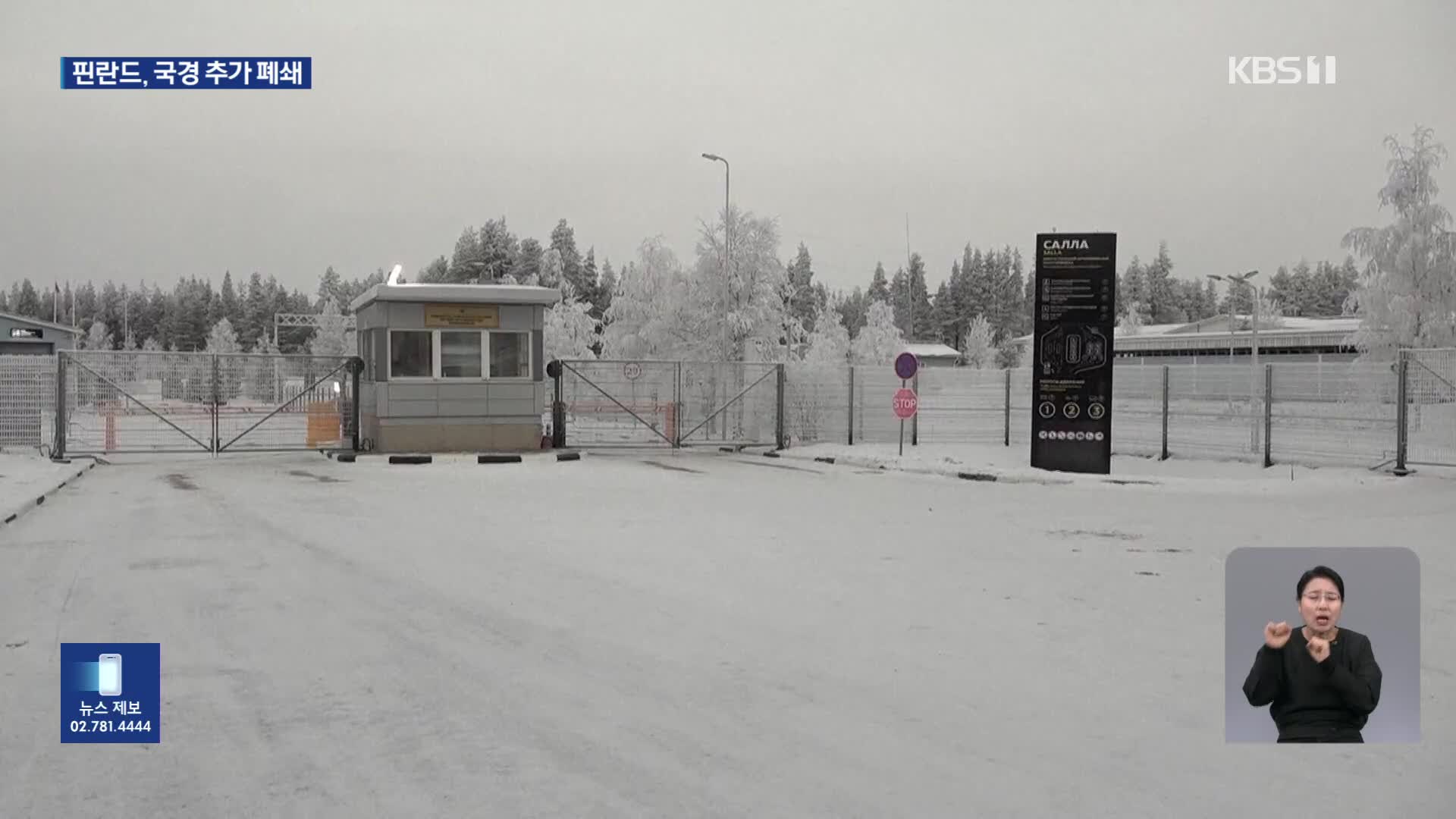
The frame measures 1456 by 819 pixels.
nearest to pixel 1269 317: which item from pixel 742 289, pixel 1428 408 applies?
pixel 742 289

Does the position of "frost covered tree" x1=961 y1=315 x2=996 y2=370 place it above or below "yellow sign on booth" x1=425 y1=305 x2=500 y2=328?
above

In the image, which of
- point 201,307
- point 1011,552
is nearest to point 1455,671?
point 1011,552

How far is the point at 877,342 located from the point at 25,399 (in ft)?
301

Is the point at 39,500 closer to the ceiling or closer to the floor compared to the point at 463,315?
closer to the floor

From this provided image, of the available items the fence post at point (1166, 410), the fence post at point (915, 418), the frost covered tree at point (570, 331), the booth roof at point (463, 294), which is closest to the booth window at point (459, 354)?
the booth roof at point (463, 294)

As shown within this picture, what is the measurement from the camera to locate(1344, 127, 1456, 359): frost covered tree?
133ft

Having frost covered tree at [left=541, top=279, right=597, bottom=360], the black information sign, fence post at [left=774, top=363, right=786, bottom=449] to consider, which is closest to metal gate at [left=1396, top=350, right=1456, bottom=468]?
the black information sign

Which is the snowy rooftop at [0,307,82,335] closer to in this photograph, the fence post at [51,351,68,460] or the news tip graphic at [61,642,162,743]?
the fence post at [51,351,68,460]

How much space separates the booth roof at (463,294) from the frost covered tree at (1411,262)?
99.7 feet

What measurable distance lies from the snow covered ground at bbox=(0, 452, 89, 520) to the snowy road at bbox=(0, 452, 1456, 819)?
1.21 m

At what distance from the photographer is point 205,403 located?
25.7m

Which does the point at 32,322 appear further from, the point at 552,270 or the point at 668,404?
the point at 668,404

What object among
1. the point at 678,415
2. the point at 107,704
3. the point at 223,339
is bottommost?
the point at 107,704

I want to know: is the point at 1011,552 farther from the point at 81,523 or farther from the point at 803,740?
the point at 81,523
